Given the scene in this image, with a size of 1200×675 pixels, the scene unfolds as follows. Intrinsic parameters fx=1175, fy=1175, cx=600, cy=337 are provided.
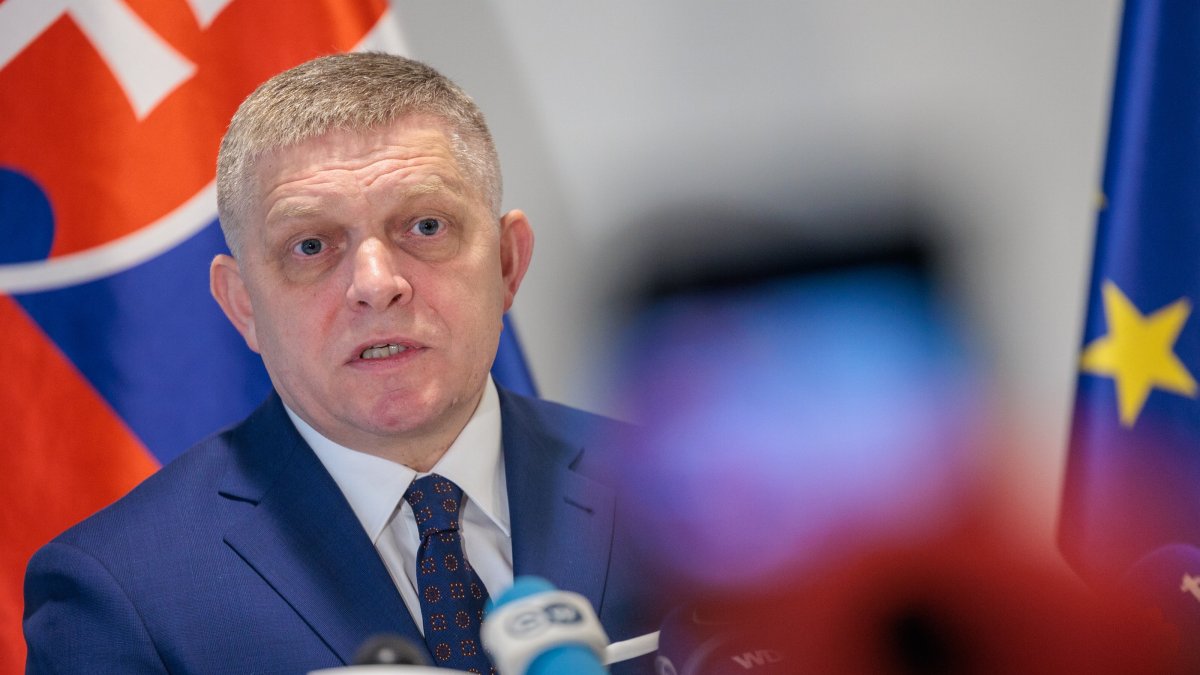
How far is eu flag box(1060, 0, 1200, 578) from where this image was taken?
2.39m

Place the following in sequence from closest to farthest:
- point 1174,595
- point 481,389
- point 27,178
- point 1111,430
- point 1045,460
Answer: point 1174,595 → point 481,389 → point 27,178 → point 1111,430 → point 1045,460

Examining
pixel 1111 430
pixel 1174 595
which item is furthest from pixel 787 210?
pixel 1174 595

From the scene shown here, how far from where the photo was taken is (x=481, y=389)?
1842mm

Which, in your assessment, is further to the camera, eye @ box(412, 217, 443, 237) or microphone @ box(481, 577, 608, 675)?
eye @ box(412, 217, 443, 237)

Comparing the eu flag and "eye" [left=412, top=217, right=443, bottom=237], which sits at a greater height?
"eye" [left=412, top=217, right=443, bottom=237]

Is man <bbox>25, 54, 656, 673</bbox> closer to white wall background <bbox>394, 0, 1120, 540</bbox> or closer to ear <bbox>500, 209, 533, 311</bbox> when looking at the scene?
ear <bbox>500, 209, 533, 311</bbox>

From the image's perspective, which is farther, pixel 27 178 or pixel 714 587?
pixel 27 178

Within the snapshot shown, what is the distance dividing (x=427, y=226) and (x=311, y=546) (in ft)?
1.59

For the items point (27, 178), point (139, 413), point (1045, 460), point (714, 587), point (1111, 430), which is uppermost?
point (27, 178)

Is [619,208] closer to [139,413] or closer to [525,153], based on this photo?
[525,153]

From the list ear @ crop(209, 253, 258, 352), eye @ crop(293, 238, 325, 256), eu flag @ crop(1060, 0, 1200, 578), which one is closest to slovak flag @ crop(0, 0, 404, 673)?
ear @ crop(209, 253, 258, 352)

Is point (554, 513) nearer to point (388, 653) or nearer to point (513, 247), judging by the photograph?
point (513, 247)

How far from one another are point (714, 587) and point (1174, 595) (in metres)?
0.84

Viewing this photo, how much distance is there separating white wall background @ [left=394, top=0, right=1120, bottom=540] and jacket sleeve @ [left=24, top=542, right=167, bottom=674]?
4.09 ft
